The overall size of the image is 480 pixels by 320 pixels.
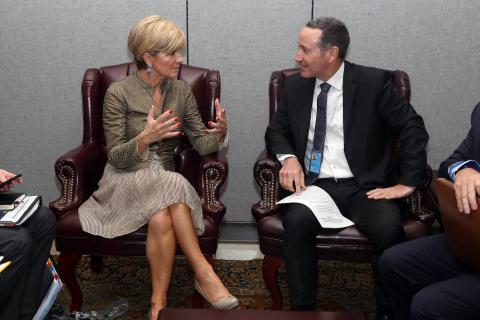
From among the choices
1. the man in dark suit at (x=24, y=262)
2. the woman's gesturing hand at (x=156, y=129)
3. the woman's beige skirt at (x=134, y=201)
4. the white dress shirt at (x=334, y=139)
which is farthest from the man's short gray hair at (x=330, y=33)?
the man in dark suit at (x=24, y=262)

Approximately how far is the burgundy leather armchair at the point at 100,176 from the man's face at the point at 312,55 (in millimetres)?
597

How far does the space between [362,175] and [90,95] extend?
1598 mm

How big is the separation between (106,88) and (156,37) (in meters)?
0.62

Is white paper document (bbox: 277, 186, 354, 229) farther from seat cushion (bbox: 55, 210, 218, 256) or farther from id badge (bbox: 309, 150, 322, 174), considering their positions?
seat cushion (bbox: 55, 210, 218, 256)

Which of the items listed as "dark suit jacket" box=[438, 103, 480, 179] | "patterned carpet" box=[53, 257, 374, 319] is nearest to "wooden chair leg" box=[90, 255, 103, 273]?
"patterned carpet" box=[53, 257, 374, 319]

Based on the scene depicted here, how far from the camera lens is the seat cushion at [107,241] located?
9.96 feet

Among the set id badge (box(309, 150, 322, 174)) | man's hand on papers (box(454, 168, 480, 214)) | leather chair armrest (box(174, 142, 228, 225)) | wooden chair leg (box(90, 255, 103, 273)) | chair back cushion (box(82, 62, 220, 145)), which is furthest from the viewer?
wooden chair leg (box(90, 255, 103, 273))

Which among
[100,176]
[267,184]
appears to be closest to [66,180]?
[100,176]

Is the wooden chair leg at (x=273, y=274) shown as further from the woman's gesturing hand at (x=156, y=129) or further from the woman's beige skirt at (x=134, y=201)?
the woman's gesturing hand at (x=156, y=129)

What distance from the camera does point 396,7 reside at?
3.88 metres

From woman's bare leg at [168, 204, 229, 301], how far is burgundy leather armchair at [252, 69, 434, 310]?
0.30m

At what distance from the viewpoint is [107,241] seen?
3.04 m

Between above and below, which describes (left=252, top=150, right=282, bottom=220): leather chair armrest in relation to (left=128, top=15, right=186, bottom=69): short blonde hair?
below

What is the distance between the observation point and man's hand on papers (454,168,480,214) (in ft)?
7.48
